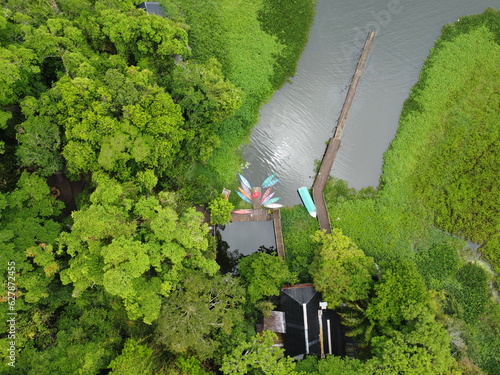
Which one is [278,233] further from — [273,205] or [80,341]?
[80,341]

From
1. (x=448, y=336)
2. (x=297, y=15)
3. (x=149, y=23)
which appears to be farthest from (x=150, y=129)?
(x=448, y=336)

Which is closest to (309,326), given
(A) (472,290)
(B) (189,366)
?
(B) (189,366)

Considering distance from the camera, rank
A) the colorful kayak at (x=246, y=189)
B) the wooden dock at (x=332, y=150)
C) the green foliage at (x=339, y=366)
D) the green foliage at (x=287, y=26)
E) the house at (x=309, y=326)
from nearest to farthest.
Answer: the green foliage at (x=339, y=366) → the house at (x=309, y=326) → the wooden dock at (x=332, y=150) → the colorful kayak at (x=246, y=189) → the green foliage at (x=287, y=26)

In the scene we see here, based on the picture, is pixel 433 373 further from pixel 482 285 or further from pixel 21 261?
pixel 21 261

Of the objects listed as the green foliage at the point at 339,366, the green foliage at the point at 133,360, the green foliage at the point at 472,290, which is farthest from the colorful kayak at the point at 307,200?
the green foliage at the point at 133,360

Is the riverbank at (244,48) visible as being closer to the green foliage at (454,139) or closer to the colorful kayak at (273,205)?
the colorful kayak at (273,205)

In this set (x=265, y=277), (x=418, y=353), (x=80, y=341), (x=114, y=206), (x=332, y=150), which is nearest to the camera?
(x=114, y=206)
